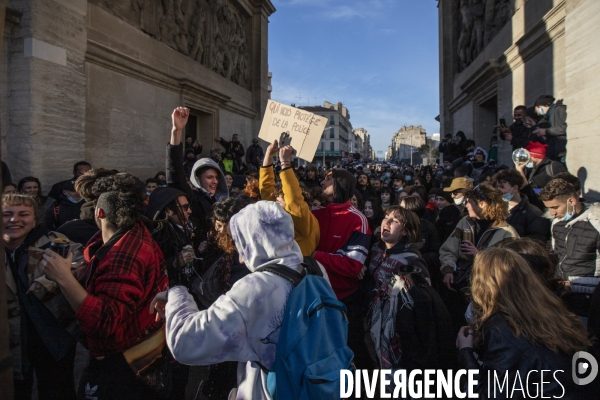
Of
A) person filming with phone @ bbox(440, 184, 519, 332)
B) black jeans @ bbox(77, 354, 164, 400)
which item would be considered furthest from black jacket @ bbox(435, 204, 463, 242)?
black jeans @ bbox(77, 354, 164, 400)

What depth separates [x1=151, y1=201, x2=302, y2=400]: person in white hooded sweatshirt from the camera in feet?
4.76

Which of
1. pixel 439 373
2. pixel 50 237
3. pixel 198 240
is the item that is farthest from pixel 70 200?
pixel 439 373

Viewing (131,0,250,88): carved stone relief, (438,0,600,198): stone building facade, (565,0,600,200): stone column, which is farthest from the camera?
(131,0,250,88): carved stone relief

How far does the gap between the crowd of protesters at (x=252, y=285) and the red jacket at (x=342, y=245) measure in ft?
0.03

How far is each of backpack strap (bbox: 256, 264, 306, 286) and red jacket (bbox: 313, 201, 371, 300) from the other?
121cm

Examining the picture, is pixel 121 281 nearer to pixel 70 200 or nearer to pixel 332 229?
pixel 332 229

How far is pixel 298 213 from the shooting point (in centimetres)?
269

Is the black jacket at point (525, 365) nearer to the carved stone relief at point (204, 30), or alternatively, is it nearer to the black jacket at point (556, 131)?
the black jacket at point (556, 131)

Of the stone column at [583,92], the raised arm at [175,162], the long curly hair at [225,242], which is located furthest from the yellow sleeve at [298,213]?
the stone column at [583,92]

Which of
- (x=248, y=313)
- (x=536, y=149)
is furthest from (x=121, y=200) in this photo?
(x=536, y=149)

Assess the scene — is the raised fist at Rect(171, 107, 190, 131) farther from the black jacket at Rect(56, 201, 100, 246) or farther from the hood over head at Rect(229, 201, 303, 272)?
the hood over head at Rect(229, 201, 303, 272)

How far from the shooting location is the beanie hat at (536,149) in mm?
5922

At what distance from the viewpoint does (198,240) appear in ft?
11.3

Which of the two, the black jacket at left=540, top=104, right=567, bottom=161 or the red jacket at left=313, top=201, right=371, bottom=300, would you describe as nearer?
the red jacket at left=313, top=201, right=371, bottom=300
